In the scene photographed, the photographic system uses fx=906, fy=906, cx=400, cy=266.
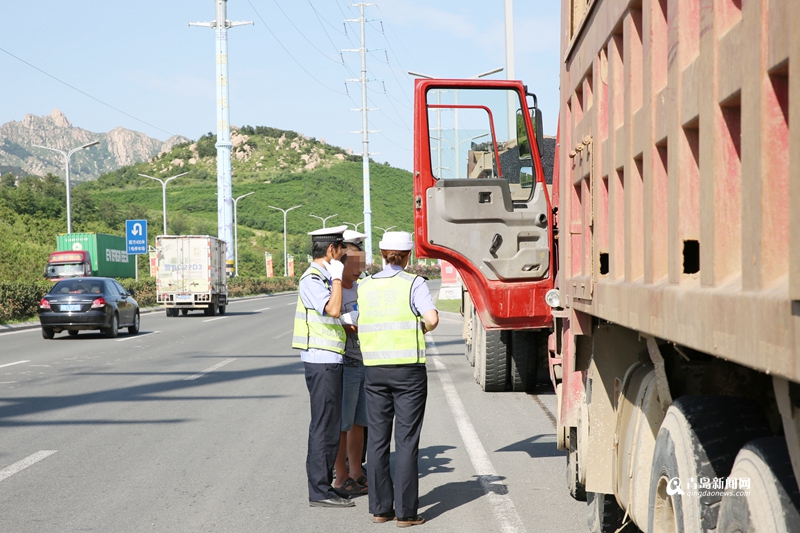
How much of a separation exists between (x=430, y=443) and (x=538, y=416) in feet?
6.20

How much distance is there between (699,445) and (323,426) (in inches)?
145

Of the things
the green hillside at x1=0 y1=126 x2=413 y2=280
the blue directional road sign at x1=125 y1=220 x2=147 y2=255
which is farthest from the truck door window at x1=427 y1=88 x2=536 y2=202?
→ the green hillside at x1=0 y1=126 x2=413 y2=280

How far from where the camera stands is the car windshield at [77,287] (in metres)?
21.7

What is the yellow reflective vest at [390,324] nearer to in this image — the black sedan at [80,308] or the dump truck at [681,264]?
the dump truck at [681,264]

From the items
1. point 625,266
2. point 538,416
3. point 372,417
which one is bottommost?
point 538,416

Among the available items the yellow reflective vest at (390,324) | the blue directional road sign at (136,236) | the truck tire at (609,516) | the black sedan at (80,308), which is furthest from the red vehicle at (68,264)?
the truck tire at (609,516)

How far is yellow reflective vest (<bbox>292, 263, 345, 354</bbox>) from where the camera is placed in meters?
6.30

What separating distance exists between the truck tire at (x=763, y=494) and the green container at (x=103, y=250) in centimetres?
4572

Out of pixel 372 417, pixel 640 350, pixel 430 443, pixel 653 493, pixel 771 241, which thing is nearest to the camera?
pixel 771 241

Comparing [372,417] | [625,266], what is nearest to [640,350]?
[625,266]

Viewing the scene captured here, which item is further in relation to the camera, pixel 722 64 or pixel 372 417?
pixel 372 417

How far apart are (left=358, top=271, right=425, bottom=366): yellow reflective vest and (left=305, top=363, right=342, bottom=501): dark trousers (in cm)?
57

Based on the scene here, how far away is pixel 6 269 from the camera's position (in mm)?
49219

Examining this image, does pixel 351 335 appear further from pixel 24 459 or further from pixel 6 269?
pixel 6 269
